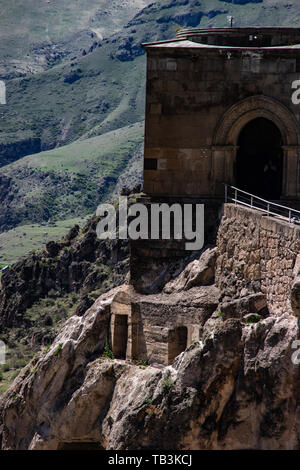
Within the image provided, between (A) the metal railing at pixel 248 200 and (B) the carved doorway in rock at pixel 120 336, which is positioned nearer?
(A) the metal railing at pixel 248 200

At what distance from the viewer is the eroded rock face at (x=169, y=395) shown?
2538cm

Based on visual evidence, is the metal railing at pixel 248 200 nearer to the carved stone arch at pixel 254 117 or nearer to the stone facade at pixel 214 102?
the stone facade at pixel 214 102

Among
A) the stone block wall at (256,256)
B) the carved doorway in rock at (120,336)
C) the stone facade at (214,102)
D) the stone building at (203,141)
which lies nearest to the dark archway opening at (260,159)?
the stone building at (203,141)

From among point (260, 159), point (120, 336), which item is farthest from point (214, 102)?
point (120, 336)

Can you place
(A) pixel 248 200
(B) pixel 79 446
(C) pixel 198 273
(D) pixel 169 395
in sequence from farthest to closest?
(A) pixel 248 200, (B) pixel 79 446, (C) pixel 198 273, (D) pixel 169 395

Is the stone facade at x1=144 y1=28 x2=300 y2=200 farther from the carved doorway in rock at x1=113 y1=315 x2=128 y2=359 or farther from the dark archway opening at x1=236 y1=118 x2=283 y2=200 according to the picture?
the carved doorway in rock at x1=113 y1=315 x2=128 y2=359

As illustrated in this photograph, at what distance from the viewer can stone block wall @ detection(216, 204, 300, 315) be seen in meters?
26.6

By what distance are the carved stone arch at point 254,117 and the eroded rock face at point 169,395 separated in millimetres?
5685

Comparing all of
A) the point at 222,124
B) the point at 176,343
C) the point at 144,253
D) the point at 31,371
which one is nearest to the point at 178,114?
the point at 222,124

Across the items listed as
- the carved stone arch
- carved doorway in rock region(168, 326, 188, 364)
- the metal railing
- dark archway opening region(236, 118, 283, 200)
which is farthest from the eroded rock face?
the carved stone arch

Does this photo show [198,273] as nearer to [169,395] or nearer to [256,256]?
[256,256]

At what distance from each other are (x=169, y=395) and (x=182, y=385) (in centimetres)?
48

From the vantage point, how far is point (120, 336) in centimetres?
3312

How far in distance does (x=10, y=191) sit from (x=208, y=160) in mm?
163863
